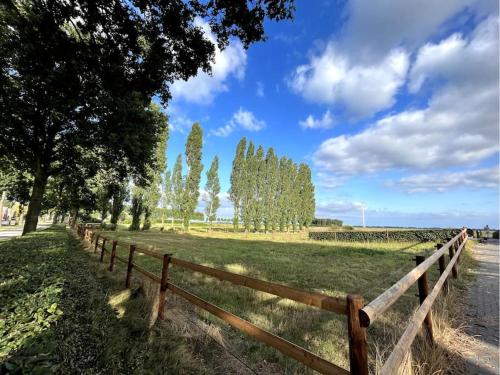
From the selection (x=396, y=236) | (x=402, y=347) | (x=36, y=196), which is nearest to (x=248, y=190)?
(x=396, y=236)

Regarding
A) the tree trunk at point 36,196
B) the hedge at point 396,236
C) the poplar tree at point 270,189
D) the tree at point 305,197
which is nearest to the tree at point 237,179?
the poplar tree at point 270,189

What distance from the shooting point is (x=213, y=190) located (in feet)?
153

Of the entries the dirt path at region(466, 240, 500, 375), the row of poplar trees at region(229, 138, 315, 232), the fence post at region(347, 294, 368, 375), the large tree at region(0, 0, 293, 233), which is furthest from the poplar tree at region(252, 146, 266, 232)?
the fence post at region(347, 294, 368, 375)

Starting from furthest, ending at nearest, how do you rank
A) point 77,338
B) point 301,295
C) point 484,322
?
point 484,322
point 77,338
point 301,295

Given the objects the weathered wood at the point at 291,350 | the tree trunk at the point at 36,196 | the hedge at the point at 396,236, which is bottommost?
the weathered wood at the point at 291,350

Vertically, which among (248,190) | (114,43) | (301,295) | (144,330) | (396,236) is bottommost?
(144,330)

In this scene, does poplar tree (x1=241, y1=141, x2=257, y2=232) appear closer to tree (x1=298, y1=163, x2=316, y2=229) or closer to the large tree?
tree (x1=298, y1=163, x2=316, y2=229)

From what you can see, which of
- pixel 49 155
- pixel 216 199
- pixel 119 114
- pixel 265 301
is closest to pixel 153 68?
pixel 119 114

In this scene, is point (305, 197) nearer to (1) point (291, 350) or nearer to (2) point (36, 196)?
(2) point (36, 196)

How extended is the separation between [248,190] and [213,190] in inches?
255

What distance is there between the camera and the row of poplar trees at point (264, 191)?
44.5 meters

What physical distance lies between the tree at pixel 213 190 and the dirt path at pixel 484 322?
4028 centimetres

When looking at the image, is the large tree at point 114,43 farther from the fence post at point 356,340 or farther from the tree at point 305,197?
the tree at point 305,197

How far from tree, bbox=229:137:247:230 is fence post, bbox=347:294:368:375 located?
42.3 meters
